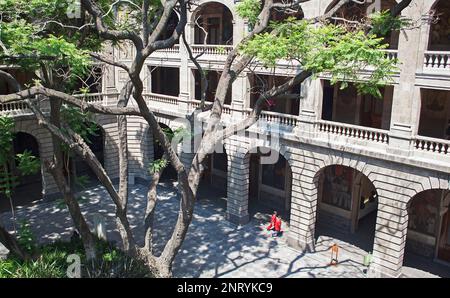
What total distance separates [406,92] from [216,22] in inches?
576

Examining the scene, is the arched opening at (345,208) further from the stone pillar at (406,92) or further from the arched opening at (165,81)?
the arched opening at (165,81)

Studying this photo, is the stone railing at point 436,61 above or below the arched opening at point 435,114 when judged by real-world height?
above

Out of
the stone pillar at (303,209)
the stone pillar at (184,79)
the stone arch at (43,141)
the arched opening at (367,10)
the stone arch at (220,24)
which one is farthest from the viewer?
the stone pillar at (184,79)

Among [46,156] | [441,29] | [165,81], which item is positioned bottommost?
[46,156]

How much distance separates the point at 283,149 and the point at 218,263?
673 centimetres

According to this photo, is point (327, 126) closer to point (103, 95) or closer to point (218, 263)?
point (218, 263)

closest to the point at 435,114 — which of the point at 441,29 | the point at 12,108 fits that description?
the point at 441,29

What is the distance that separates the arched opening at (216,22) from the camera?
27.7 meters

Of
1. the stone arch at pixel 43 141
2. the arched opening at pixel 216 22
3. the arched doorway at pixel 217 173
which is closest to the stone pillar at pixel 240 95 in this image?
the arched opening at pixel 216 22

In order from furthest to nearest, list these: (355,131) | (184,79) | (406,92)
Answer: (184,79) < (355,131) < (406,92)

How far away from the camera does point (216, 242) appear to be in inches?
884

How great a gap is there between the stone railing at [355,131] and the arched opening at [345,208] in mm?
3581

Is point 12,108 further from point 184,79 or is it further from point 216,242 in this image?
point 216,242

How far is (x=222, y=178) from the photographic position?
102 feet
